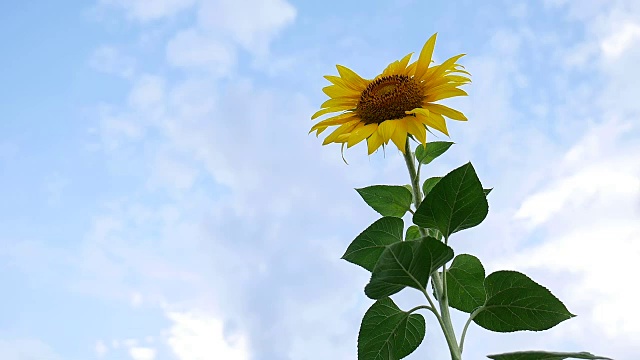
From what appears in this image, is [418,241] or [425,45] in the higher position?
[425,45]

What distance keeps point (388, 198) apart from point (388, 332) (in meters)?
0.34

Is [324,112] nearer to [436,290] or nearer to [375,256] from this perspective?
[375,256]

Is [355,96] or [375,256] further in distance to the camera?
[355,96]

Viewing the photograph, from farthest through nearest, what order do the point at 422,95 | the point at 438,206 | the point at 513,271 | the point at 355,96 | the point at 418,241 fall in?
the point at 355,96 < the point at 422,95 < the point at 513,271 < the point at 438,206 < the point at 418,241

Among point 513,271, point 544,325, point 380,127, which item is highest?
point 380,127

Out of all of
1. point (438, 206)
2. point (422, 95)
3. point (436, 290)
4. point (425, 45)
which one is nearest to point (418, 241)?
point (438, 206)

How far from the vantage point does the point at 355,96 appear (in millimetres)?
1741

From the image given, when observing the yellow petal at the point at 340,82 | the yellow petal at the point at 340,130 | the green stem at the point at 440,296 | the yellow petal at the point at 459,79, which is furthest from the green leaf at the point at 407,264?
the yellow petal at the point at 340,82

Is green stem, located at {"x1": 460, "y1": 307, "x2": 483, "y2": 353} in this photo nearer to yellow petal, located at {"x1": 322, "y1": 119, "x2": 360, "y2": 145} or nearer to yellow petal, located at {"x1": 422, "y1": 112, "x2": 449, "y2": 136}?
yellow petal, located at {"x1": 422, "y1": 112, "x2": 449, "y2": 136}

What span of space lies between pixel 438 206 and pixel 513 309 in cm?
33

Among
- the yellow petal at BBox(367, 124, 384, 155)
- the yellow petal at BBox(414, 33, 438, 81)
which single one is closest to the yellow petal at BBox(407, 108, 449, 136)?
the yellow petal at BBox(367, 124, 384, 155)

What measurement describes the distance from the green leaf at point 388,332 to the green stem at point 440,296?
0.35 ft

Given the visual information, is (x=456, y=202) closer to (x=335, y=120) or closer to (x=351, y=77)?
(x=335, y=120)

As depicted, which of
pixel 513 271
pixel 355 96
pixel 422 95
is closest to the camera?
pixel 513 271
